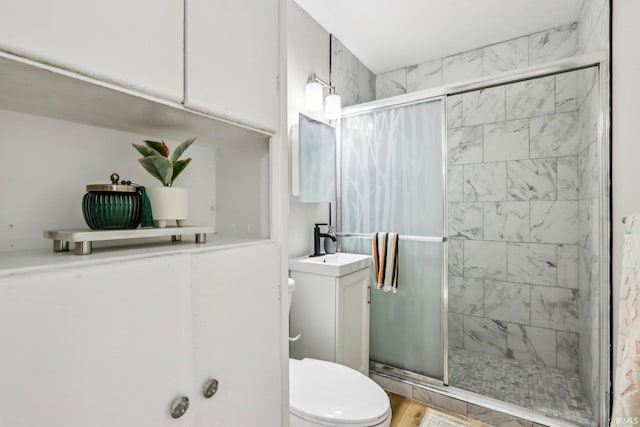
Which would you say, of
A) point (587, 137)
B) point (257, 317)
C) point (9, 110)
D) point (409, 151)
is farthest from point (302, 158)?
point (587, 137)

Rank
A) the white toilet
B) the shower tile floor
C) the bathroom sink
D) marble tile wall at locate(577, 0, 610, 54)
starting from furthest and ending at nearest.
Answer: the shower tile floor < the bathroom sink < marble tile wall at locate(577, 0, 610, 54) < the white toilet

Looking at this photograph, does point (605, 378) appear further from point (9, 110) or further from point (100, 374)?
point (9, 110)

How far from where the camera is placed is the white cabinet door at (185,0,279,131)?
2.35 feet

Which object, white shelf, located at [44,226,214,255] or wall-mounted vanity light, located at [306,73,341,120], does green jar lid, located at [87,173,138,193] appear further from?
wall-mounted vanity light, located at [306,73,341,120]

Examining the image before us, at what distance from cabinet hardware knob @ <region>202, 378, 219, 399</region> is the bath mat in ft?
4.76

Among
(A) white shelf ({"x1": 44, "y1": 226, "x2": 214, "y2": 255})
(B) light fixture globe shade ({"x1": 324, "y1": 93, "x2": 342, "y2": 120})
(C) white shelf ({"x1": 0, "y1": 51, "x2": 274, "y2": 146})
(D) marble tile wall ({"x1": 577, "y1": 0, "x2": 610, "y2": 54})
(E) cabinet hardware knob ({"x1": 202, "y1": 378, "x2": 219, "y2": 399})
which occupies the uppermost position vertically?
(D) marble tile wall ({"x1": 577, "y1": 0, "x2": 610, "y2": 54})

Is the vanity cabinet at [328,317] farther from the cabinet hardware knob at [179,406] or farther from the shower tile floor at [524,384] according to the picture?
the cabinet hardware knob at [179,406]

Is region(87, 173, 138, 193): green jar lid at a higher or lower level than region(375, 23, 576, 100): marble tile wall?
lower

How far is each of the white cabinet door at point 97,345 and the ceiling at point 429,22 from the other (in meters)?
1.89

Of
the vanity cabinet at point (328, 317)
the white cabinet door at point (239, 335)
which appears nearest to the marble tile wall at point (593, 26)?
the vanity cabinet at point (328, 317)

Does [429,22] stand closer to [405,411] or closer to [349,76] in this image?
[349,76]

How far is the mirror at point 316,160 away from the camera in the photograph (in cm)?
188

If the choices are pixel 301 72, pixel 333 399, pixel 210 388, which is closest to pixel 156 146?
pixel 210 388

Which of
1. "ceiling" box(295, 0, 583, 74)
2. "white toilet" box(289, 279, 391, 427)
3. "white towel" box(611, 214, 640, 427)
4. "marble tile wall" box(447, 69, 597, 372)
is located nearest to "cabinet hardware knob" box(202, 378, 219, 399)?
"white toilet" box(289, 279, 391, 427)
